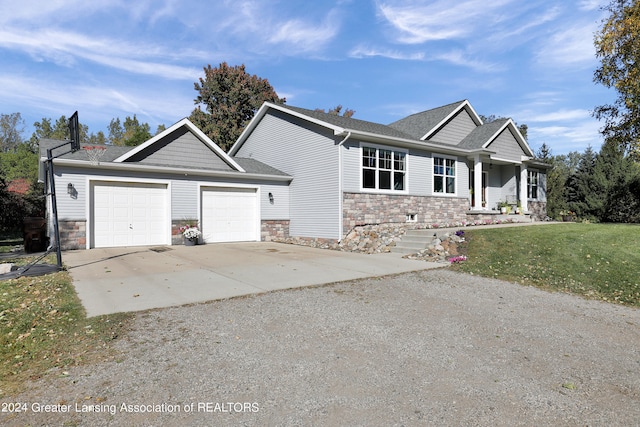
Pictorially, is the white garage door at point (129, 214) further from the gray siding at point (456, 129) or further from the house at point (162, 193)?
the gray siding at point (456, 129)

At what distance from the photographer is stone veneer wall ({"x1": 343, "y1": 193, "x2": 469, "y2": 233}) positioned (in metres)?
13.9

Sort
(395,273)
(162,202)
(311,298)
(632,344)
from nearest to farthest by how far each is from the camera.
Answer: (632,344) < (311,298) < (395,273) < (162,202)

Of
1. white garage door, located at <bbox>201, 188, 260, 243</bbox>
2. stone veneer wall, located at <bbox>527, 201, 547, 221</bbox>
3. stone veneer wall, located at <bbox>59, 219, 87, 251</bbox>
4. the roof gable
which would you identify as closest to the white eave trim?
the roof gable

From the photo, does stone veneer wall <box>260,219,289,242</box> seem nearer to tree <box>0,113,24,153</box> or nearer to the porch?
the porch

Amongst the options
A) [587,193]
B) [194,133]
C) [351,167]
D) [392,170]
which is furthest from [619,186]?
[194,133]

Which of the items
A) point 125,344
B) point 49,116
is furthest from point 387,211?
point 49,116

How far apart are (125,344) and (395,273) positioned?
5844 mm

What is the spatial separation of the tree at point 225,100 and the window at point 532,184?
1976cm

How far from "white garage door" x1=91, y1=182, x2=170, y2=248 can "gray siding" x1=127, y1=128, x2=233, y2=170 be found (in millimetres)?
1100

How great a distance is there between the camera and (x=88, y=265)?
901cm

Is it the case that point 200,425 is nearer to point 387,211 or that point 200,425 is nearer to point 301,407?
point 301,407

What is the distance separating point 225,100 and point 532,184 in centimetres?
2341

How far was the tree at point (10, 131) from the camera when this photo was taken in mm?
51719

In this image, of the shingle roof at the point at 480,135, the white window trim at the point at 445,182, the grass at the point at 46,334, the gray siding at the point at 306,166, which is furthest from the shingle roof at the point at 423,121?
the grass at the point at 46,334
